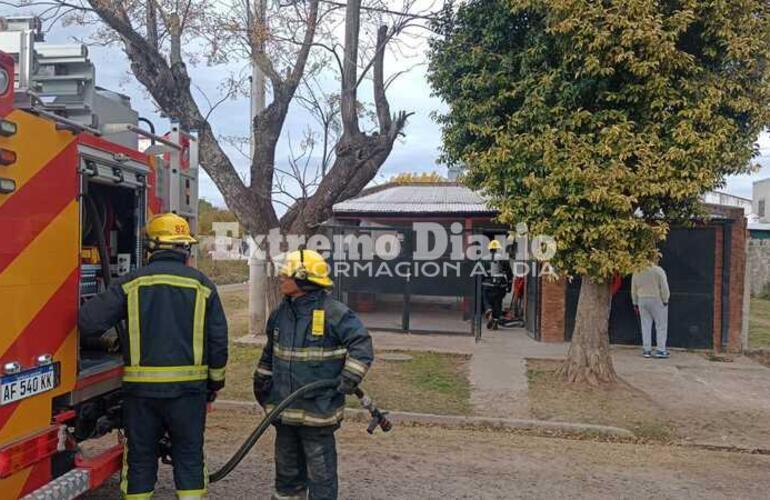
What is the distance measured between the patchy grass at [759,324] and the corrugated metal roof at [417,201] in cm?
557

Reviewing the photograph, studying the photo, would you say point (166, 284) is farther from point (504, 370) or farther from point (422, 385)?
point (504, 370)

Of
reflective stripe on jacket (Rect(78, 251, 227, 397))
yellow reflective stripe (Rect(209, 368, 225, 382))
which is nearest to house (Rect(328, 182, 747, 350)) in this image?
yellow reflective stripe (Rect(209, 368, 225, 382))

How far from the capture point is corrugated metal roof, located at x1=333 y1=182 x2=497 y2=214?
14.7 meters

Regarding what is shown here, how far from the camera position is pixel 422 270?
39.9ft

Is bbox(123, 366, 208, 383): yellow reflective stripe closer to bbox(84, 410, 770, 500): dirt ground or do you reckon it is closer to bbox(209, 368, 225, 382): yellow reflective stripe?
bbox(209, 368, 225, 382): yellow reflective stripe

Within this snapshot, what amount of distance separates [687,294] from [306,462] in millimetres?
9387

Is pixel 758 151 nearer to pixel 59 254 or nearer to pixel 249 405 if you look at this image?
pixel 249 405

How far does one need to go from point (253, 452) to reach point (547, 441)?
286 cm

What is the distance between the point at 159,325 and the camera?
3.62 metres

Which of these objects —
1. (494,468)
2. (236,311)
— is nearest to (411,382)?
(494,468)

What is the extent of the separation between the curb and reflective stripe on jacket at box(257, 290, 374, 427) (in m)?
3.16

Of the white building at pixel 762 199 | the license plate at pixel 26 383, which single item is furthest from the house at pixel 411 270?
the white building at pixel 762 199

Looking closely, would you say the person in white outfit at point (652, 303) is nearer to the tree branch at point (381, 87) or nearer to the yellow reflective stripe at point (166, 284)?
the tree branch at point (381, 87)

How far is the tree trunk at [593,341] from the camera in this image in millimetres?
8414
